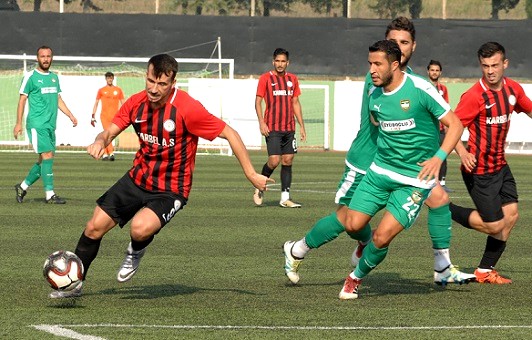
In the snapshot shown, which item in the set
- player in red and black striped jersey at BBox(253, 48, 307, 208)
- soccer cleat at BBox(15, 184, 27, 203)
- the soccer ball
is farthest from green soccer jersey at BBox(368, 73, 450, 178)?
soccer cleat at BBox(15, 184, 27, 203)

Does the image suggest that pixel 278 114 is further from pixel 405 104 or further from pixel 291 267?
pixel 405 104

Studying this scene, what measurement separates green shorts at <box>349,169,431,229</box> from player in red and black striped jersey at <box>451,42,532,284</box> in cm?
111

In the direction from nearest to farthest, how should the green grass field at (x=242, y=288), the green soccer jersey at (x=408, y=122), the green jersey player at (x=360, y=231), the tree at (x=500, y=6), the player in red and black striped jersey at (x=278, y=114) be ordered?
the green grass field at (x=242, y=288) < the green soccer jersey at (x=408, y=122) < the green jersey player at (x=360, y=231) < the player in red and black striped jersey at (x=278, y=114) < the tree at (x=500, y=6)

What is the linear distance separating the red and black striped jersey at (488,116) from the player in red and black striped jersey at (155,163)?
2.16 meters

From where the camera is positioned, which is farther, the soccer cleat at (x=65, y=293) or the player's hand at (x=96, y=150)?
the soccer cleat at (x=65, y=293)

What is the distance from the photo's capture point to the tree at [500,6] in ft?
123

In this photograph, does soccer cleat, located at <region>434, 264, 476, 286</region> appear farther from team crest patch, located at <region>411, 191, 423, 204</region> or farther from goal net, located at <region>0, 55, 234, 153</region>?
goal net, located at <region>0, 55, 234, 153</region>

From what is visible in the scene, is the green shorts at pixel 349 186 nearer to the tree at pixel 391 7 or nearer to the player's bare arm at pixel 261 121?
the player's bare arm at pixel 261 121

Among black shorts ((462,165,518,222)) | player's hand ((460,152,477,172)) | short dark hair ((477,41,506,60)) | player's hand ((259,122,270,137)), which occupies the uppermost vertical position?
short dark hair ((477,41,506,60))

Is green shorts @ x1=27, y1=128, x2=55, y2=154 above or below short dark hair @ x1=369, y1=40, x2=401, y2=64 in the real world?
below

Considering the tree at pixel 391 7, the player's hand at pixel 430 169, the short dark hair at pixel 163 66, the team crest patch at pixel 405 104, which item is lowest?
the player's hand at pixel 430 169

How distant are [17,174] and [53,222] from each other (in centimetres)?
881

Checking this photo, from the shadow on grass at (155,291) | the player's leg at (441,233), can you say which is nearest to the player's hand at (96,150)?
the shadow on grass at (155,291)

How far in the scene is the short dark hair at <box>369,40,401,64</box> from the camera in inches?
325
